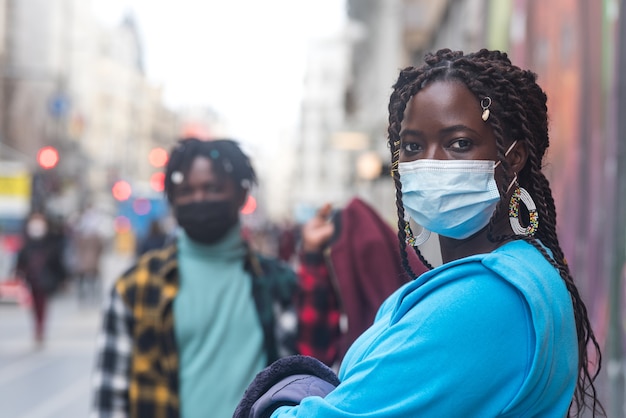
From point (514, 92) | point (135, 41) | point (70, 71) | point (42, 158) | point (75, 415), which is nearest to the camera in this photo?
point (514, 92)

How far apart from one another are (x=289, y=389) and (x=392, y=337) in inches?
11.2

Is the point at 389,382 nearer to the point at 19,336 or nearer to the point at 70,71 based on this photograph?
the point at 19,336

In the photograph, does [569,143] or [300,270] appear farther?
[569,143]

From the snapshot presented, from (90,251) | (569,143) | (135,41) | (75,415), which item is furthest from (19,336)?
(135,41)

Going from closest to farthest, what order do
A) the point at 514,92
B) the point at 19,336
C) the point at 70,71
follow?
the point at 514,92 → the point at 19,336 → the point at 70,71

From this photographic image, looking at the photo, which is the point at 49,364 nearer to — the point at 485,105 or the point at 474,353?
the point at 485,105

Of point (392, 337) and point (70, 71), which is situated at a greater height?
point (70, 71)

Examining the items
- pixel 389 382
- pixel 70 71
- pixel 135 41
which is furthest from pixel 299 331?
pixel 135 41

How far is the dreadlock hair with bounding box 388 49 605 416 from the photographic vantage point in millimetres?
1768

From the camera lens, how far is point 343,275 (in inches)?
154

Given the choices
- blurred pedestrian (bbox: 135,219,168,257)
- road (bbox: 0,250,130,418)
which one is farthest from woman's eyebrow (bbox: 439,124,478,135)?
blurred pedestrian (bbox: 135,219,168,257)

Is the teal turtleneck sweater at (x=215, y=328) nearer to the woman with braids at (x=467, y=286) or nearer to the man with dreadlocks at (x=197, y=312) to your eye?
the man with dreadlocks at (x=197, y=312)

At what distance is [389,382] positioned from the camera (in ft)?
5.18

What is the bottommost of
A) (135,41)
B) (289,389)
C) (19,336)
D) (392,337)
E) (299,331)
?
(19,336)
